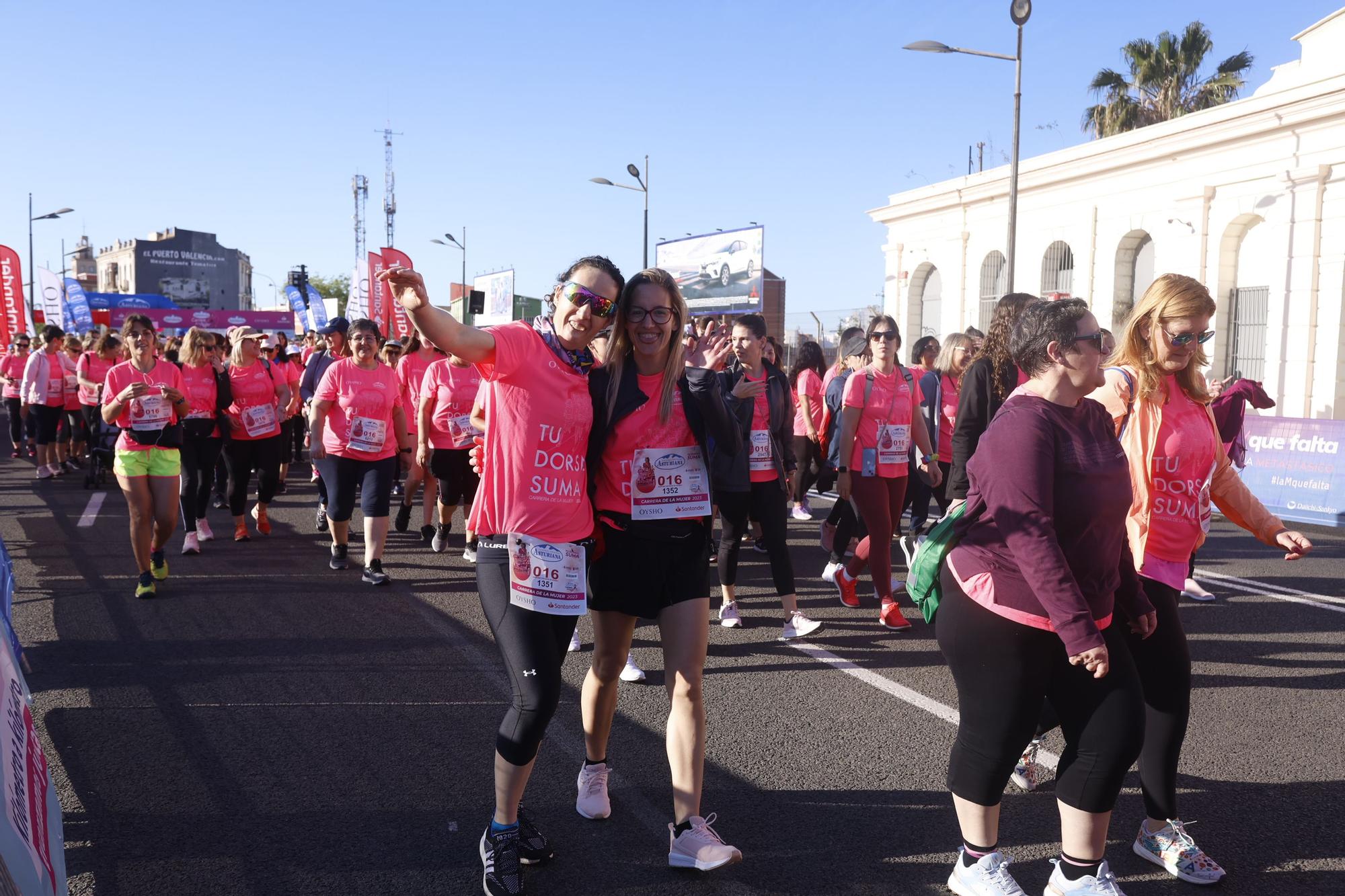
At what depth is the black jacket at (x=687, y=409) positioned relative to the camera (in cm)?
336

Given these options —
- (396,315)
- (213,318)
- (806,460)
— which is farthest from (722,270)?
(806,460)

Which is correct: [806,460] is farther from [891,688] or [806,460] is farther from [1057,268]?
[1057,268]

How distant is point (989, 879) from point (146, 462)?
19.3ft

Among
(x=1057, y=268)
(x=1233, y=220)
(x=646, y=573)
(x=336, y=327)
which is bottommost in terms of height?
(x=646, y=573)

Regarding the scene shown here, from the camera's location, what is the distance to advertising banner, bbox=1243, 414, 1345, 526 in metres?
11.6

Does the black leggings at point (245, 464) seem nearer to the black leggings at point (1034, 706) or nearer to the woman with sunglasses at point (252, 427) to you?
the woman with sunglasses at point (252, 427)

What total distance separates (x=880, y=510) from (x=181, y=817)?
14.3 ft

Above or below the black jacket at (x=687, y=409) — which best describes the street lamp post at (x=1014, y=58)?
above

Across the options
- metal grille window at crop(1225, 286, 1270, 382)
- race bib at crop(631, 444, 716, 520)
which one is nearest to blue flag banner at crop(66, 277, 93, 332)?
metal grille window at crop(1225, 286, 1270, 382)

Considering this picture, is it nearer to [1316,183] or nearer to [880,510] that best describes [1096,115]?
[1316,183]

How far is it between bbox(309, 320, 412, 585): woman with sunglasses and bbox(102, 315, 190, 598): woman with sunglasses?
102 centimetres

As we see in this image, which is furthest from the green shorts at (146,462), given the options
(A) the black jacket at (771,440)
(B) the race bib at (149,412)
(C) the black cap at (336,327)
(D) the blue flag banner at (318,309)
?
(D) the blue flag banner at (318,309)

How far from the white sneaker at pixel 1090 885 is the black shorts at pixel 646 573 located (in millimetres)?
1348

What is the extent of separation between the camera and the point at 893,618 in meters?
6.60
